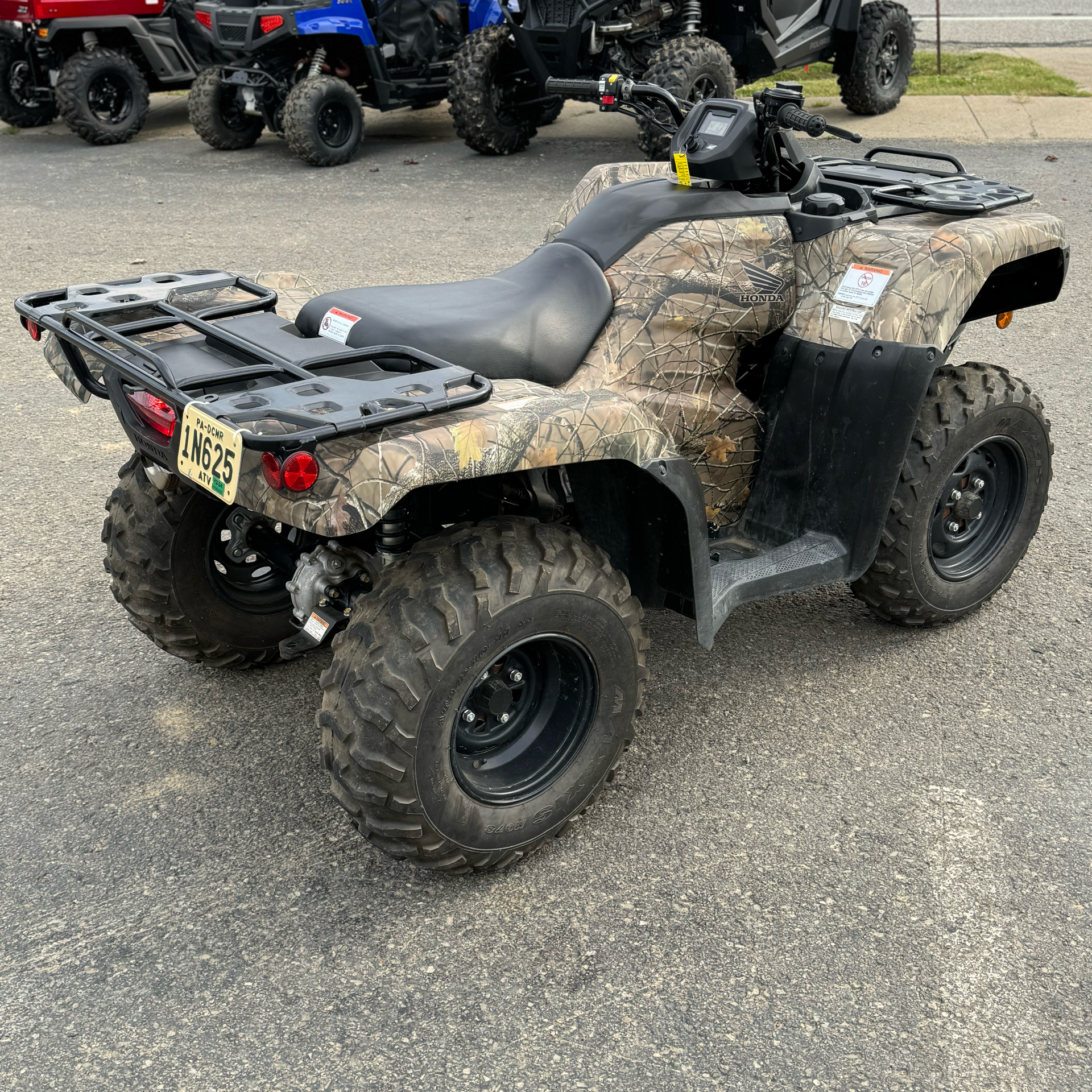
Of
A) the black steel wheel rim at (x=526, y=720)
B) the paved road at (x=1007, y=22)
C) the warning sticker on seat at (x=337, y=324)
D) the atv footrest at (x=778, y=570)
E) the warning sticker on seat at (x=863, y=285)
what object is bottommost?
the black steel wheel rim at (x=526, y=720)

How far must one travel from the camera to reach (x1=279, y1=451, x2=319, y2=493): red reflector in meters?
2.20

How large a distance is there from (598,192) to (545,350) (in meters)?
0.76

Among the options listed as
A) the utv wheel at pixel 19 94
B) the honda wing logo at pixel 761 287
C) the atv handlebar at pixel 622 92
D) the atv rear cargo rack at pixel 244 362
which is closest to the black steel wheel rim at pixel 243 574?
the atv rear cargo rack at pixel 244 362

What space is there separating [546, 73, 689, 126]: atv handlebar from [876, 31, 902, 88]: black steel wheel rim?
28.5 ft

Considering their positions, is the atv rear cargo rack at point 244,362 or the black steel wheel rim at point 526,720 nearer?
the atv rear cargo rack at point 244,362

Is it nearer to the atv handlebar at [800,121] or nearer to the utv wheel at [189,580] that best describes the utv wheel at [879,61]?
the atv handlebar at [800,121]

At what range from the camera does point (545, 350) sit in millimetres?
2951

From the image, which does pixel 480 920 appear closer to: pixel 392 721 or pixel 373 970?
pixel 373 970

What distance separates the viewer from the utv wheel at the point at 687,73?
9.08m

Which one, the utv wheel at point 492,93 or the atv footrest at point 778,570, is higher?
the utv wheel at point 492,93

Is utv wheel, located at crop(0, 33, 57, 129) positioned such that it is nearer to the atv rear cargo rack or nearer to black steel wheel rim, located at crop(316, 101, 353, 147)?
black steel wheel rim, located at crop(316, 101, 353, 147)

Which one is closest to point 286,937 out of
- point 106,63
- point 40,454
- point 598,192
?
point 598,192

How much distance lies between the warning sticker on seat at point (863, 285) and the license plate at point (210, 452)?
1853 millimetres

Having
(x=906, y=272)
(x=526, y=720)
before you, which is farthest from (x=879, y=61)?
(x=526, y=720)
